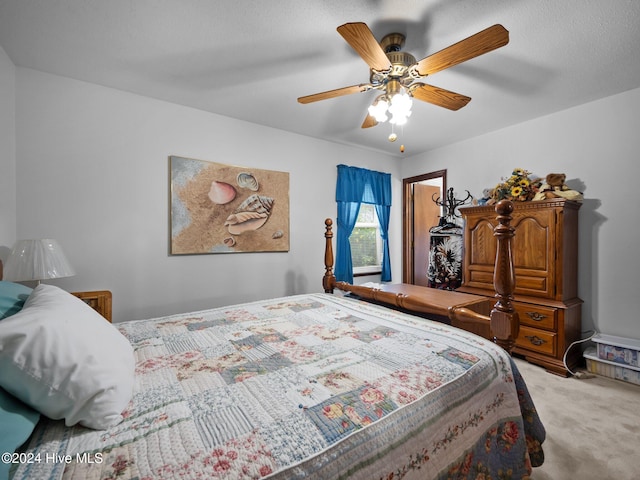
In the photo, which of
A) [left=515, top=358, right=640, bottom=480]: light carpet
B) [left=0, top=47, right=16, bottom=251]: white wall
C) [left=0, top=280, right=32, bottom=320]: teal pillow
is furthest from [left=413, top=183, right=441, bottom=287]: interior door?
[left=0, top=47, right=16, bottom=251]: white wall

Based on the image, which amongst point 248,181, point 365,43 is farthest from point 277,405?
point 248,181

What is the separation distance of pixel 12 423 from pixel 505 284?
179cm

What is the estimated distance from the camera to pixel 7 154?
201 centimetres

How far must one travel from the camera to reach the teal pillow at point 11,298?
1.02 meters

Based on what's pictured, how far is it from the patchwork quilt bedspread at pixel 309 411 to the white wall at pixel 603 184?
2.14 meters

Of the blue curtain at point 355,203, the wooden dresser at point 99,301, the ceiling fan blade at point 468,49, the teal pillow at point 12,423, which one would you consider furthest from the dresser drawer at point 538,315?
the wooden dresser at point 99,301

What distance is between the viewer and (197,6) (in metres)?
1.60

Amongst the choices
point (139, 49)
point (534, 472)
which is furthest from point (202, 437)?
point (139, 49)

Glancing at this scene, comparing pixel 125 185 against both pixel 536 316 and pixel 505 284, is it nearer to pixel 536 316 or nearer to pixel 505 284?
pixel 505 284

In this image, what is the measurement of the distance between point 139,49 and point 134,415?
7.40 feet

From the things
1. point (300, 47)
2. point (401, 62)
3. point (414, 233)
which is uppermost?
point (300, 47)

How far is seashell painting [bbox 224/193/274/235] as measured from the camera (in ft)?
9.95

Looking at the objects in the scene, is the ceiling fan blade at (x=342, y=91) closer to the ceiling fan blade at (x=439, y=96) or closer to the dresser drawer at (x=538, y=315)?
the ceiling fan blade at (x=439, y=96)

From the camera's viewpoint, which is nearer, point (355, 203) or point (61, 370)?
point (61, 370)
